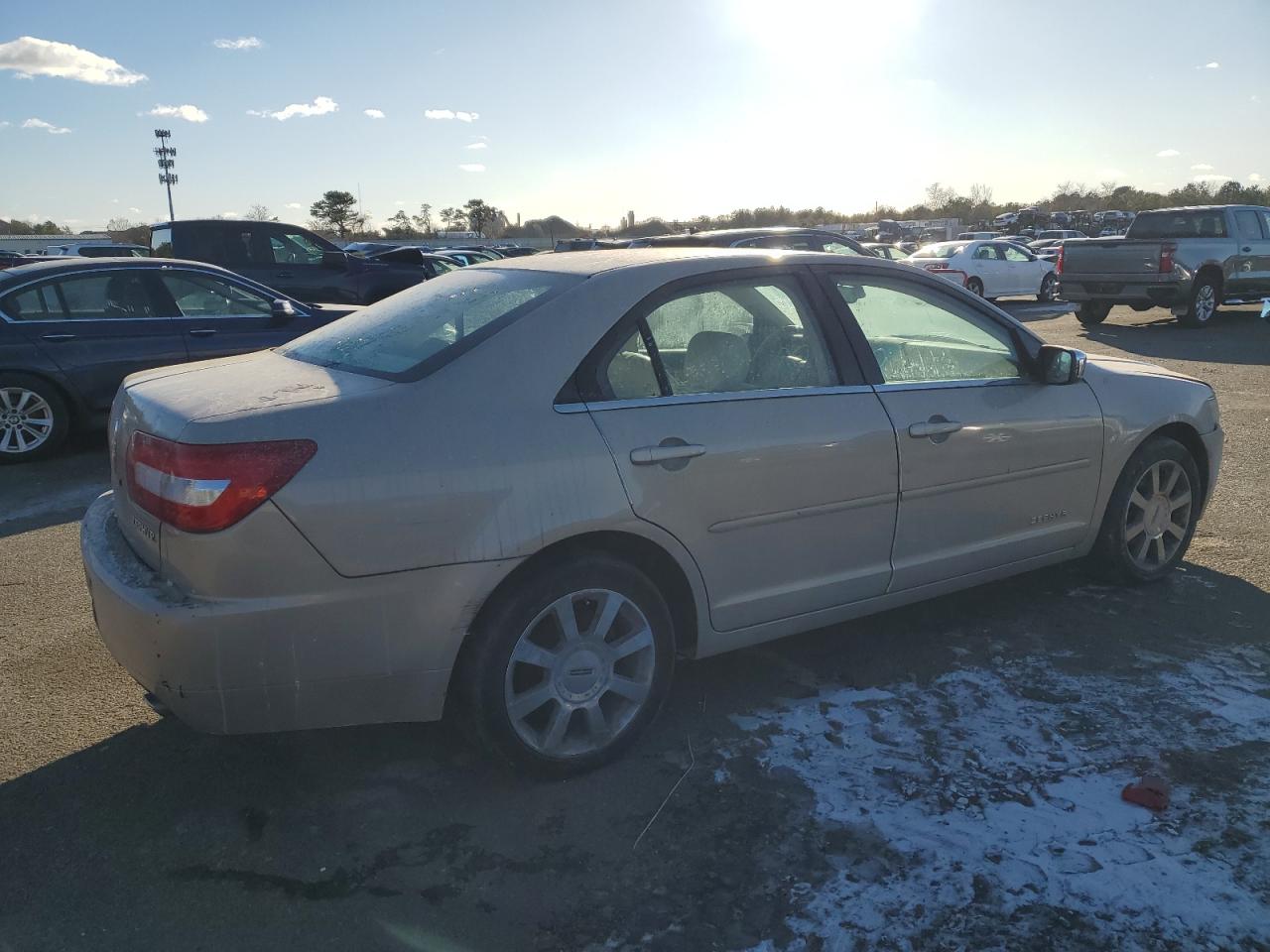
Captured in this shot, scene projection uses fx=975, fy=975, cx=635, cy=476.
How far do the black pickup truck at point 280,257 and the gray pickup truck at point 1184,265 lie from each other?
36.6 feet

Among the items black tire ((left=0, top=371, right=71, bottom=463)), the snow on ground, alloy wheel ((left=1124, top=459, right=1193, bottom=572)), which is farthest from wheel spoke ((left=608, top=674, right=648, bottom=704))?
black tire ((left=0, top=371, right=71, bottom=463))

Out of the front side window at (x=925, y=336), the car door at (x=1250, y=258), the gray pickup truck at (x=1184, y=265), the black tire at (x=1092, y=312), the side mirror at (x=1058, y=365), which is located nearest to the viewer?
the front side window at (x=925, y=336)

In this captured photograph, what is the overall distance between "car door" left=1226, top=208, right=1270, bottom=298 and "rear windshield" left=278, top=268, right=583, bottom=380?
1651cm

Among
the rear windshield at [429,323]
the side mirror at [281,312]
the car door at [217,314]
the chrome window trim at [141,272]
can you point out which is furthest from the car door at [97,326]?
the rear windshield at [429,323]

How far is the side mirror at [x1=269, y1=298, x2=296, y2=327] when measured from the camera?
7.98 meters

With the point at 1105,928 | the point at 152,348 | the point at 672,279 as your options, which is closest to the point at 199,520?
the point at 672,279

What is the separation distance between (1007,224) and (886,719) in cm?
6554

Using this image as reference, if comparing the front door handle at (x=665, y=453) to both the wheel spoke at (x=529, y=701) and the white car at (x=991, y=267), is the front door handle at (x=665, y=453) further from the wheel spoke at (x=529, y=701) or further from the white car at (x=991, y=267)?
the white car at (x=991, y=267)

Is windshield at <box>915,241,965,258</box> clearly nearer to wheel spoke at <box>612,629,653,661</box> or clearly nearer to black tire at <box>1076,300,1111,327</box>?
black tire at <box>1076,300,1111,327</box>

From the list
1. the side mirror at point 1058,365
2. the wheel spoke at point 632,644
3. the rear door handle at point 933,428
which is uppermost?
the side mirror at point 1058,365

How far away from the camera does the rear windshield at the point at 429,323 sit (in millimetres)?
3053

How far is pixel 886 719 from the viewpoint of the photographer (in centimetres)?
337

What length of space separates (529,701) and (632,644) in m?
0.38

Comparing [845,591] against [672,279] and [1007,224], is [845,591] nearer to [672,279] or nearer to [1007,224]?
[672,279]
